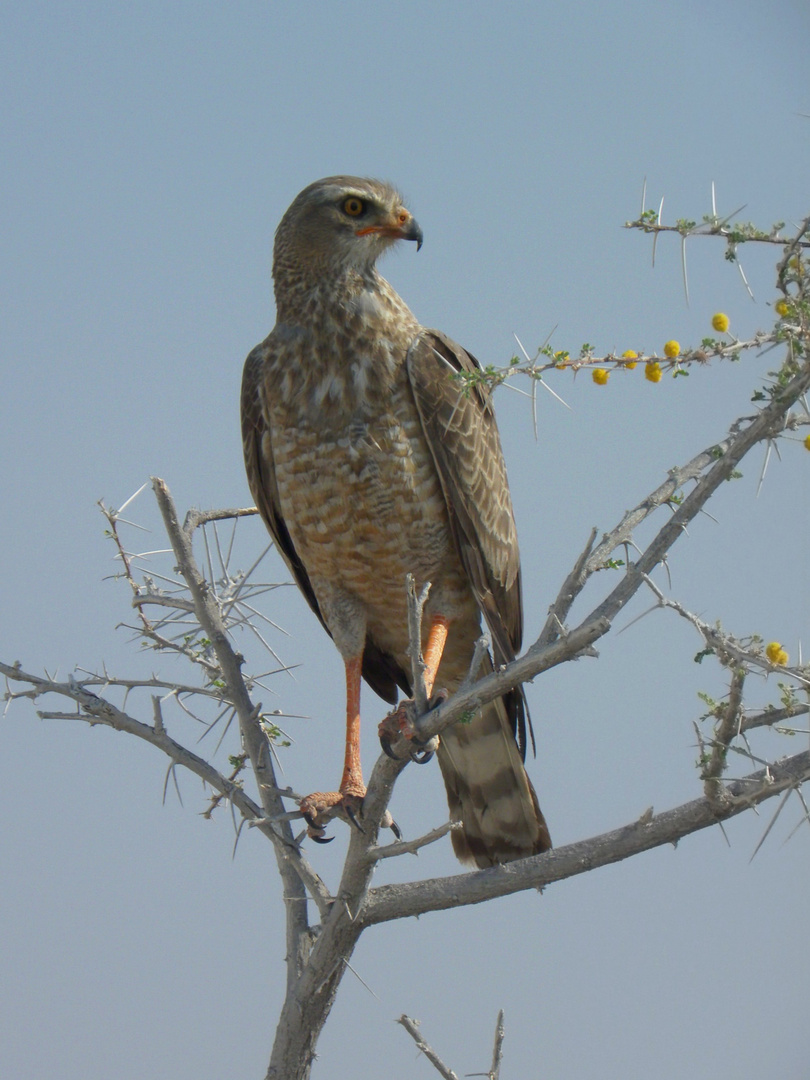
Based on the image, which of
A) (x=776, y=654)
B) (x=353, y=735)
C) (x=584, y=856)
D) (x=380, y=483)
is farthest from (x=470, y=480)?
(x=776, y=654)

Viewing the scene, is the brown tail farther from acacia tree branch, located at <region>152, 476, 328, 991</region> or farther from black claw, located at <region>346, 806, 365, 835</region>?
acacia tree branch, located at <region>152, 476, 328, 991</region>

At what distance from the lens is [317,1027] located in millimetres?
3885

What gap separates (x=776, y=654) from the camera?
2916mm

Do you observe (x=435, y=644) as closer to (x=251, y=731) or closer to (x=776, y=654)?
(x=251, y=731)

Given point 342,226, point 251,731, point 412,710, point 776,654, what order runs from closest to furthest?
point 776,654 < point 412,710 < point 251,731 < point 342,226

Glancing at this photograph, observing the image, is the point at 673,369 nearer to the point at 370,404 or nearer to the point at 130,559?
the point at 370,404

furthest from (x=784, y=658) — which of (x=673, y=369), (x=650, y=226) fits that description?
(x=650, y=226)

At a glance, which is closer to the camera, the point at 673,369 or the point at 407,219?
the point at 673,369

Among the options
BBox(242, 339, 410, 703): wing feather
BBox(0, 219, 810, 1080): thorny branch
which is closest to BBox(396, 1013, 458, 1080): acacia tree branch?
BBox(0, 219, 810, 1080): thorny branch

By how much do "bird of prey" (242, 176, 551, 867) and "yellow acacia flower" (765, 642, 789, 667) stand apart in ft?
5.87

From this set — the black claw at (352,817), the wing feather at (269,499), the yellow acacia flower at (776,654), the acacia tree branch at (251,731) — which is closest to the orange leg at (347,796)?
the black claw at (352,817)

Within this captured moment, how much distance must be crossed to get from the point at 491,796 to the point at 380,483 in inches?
60.2

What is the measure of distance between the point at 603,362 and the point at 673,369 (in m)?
0.19

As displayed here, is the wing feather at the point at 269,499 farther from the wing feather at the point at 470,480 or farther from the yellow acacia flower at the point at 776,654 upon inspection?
the yellow acacia flower at the point at 776,654
